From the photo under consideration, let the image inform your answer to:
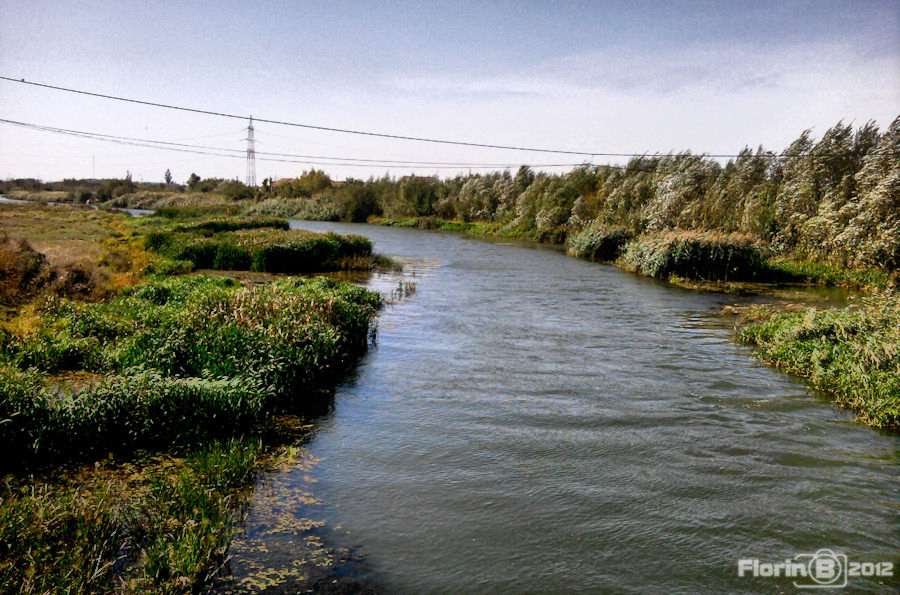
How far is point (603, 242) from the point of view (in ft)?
116

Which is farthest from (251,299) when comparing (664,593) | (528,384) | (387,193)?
(387,193)

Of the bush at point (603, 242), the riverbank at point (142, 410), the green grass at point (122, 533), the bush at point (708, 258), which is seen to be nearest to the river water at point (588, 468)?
the riverbank at point (142, 410)

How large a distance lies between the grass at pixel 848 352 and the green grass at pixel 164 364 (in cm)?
873

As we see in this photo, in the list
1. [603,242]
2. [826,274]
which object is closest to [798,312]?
[826,274]

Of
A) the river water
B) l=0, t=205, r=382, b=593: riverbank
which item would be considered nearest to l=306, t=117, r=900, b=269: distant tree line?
the river water

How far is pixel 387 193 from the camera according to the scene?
219 feet

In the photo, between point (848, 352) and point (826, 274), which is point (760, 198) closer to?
point (826, 274)

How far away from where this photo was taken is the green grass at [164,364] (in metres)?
7.36

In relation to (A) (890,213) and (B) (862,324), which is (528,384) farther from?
(A) (890,213)

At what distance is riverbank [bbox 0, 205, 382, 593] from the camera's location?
5.33m

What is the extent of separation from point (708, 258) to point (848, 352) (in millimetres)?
15222

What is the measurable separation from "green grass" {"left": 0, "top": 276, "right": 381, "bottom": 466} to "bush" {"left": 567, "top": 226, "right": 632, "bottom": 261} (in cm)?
2349

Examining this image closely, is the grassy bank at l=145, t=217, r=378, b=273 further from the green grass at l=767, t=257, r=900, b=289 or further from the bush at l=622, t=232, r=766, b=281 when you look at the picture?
the green grass at l=767, t=257, r=900, b=289

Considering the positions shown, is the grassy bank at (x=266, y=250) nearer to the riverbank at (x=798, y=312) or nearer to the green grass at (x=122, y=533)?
the riverbank at (x=798, y=312)
